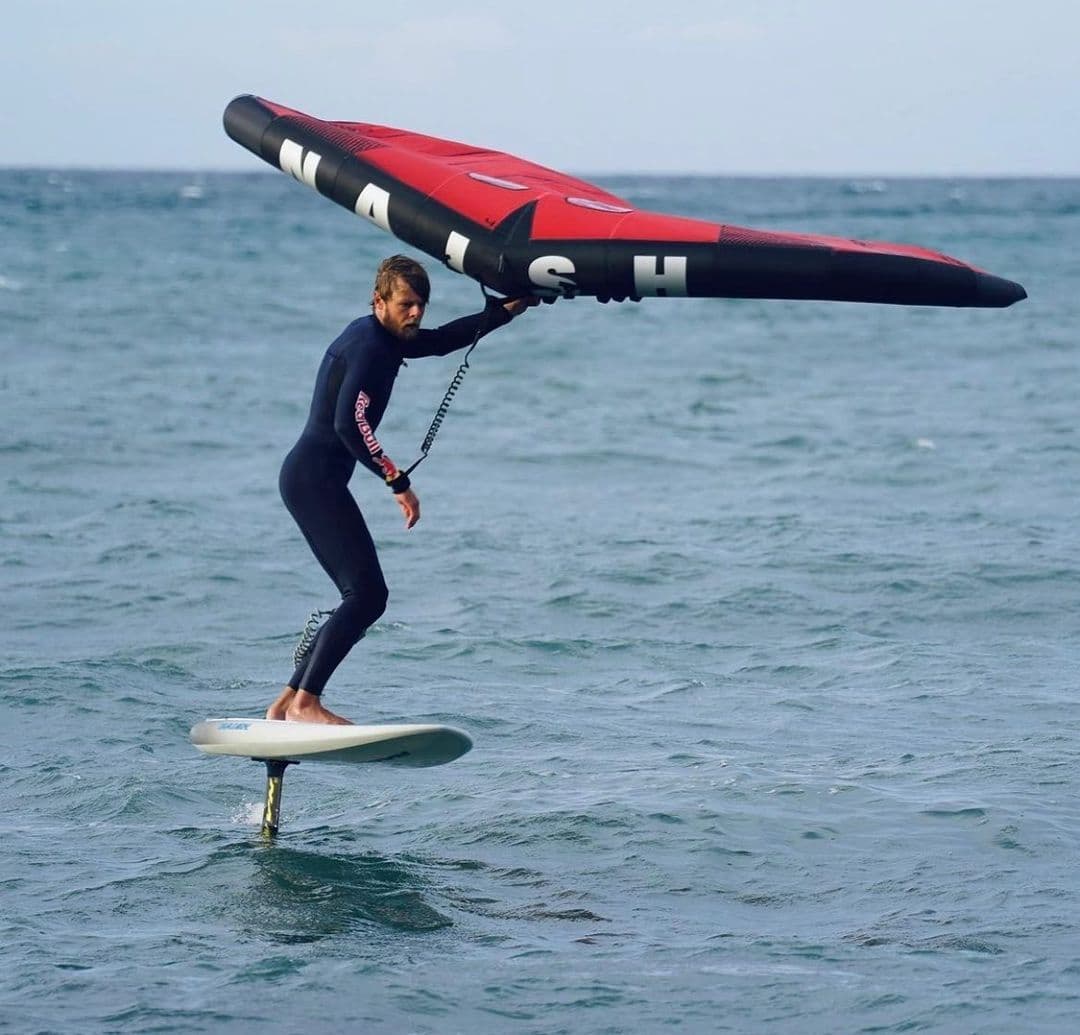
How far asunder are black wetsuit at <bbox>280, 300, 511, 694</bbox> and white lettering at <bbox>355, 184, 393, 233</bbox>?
0.69m

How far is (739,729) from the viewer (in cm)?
1070

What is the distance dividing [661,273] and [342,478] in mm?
1685

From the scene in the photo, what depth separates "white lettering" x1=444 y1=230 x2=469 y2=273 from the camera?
7816 millimetres

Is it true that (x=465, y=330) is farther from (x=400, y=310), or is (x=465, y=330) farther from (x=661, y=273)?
(x=661, y=273)

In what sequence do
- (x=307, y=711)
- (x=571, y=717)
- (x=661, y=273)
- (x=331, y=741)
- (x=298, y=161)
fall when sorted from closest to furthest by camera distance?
(x=661, y=273) < (x=331, y=741) < (x=307, y=711) < (x=298, y=161) < (x=571, y=717)

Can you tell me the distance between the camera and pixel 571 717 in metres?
11.0

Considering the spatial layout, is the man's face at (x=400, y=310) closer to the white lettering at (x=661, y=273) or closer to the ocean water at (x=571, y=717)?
the white lettering at (x=661, y=273)

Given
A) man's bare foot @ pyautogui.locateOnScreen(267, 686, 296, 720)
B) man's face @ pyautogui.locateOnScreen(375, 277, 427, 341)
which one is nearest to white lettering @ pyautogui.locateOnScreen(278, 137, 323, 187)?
man's face @ pyautogui.locateOnScreen(375, 277, 427, 341)

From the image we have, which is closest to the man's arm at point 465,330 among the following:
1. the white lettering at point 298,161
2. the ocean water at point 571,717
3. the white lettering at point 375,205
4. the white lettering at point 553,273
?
the white lettering at point 553,273

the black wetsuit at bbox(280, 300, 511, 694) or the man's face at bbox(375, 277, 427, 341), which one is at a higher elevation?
the man's face at bbox(375, 277, 427, 341)

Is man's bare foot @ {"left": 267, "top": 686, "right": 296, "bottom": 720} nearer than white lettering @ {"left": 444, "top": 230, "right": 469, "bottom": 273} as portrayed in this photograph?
No

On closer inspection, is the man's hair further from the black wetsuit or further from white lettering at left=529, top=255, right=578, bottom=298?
white lettering at left=529, top=255, right=578, bottom=298

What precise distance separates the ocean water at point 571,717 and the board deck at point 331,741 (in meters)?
0.64

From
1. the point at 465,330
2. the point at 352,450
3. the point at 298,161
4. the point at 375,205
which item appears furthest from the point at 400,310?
the point at 298,161
